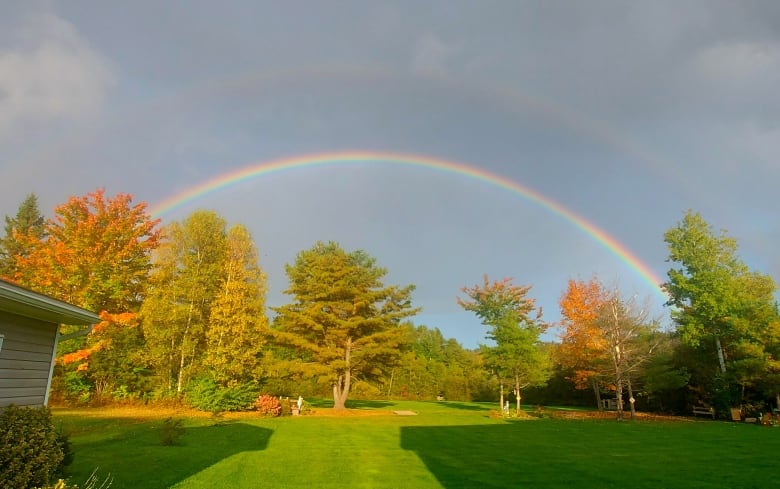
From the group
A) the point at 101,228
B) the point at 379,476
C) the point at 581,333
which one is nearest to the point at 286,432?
the point at 379,476

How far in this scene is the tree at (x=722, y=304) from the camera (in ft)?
82.8

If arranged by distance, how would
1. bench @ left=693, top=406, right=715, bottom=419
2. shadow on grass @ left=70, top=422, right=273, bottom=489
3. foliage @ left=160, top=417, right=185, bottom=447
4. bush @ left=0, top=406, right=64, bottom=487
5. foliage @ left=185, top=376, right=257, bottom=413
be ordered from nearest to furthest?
bush @ left=0, top=406, right=64, bottom=487 → shadow on grass @ left=70, top=422, right=273, bottom=489 → foliage @ left=160, top=417, right=185, bottom=447 → foliage @ left=185, top=376, right=257, bottom=413 → bench @ left=693, top=406, right=715, bottom=419

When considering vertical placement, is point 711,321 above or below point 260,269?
below

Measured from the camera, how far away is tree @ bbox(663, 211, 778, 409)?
25234 mm

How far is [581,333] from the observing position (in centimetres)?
2920

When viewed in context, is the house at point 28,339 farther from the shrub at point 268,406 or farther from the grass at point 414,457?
the shrub at point 268,406

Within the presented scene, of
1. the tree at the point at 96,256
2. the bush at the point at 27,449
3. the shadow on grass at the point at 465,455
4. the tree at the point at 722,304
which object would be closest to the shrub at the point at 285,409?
the shadow on grass at the point at 465,455

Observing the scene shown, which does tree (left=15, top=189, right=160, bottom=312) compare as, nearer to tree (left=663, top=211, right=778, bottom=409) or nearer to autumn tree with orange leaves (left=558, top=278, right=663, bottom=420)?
autumn tree with orange leaves (left=558, top=278, right=663, bottom=420)

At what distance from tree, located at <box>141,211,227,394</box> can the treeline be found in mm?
71

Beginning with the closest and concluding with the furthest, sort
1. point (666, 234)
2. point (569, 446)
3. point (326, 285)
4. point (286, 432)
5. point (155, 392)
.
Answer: point (569, 446) < point (286, 432) < point (155, 392) < point (326, 285) < point (666, 234)

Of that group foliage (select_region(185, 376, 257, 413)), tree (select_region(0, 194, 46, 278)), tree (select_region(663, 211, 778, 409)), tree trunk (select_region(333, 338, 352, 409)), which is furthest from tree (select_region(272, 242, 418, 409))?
tree (select_region(0, 194, 46, 278))

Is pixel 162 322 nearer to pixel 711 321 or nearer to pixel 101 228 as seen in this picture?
pixel 101 228

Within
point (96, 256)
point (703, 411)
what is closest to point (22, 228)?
point (96, 256)

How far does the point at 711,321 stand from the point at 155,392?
33504 millimetres
